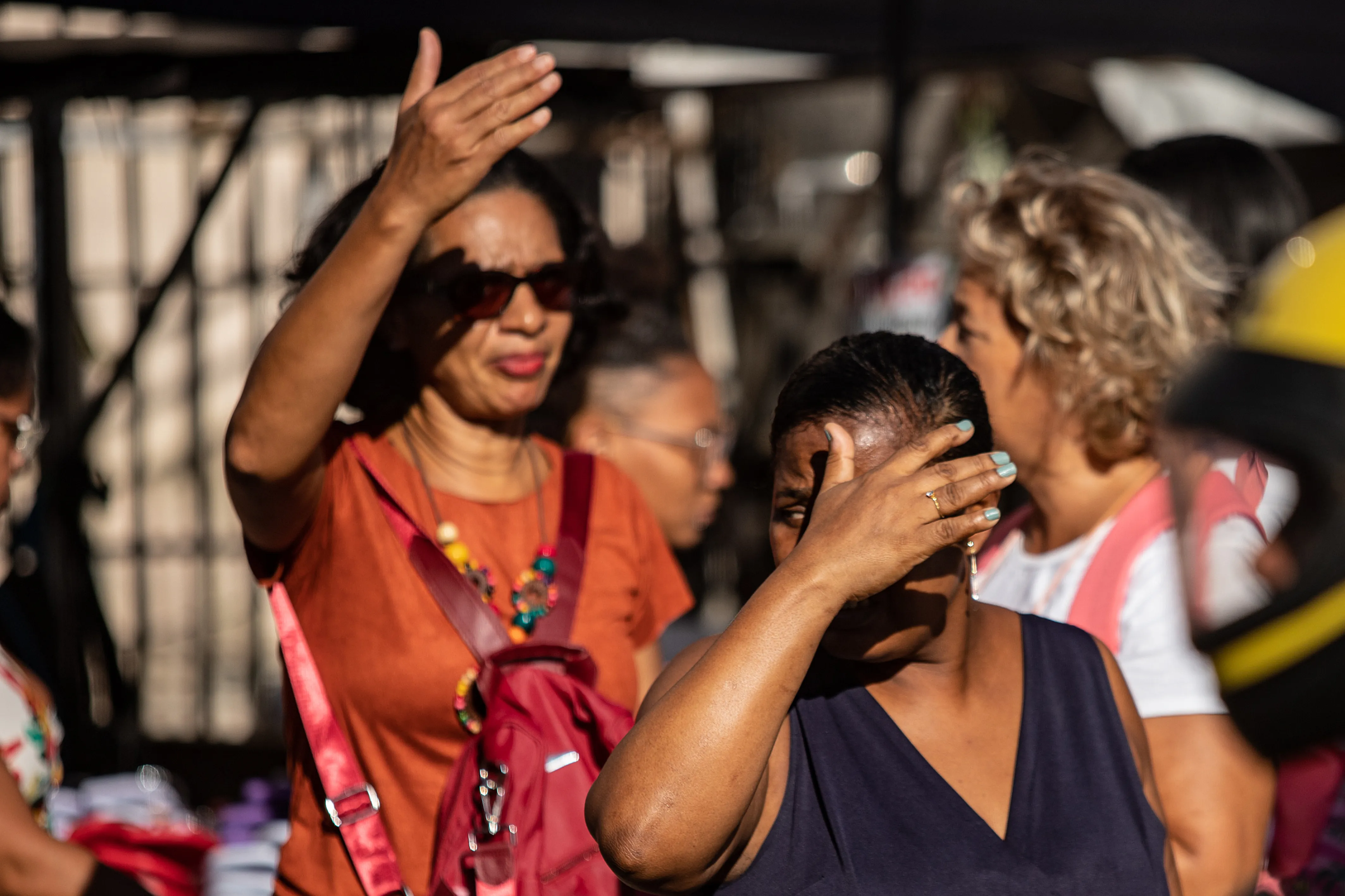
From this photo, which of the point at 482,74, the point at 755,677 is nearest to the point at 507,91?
the point at 482,74

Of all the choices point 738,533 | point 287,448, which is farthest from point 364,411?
point 738,533

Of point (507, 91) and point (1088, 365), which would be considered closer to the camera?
point (507, 91)

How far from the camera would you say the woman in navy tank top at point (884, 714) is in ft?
4.60

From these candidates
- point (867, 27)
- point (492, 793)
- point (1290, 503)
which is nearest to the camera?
point (1290, 503)

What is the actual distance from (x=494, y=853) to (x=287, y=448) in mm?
641

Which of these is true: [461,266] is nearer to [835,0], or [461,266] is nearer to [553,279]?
[553,279]

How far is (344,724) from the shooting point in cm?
199

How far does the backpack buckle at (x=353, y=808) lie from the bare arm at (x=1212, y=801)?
116cm

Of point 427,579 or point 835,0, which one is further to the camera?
point 835,0

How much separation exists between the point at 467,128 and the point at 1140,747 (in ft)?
4.11

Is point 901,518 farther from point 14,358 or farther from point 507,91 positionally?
point 14,358

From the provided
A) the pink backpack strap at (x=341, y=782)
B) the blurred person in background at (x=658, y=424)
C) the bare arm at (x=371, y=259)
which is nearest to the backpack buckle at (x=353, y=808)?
the pink backpack strap at (x=341, y=782)

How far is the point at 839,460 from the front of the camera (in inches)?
59.6

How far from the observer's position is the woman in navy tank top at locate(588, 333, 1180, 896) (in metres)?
1.40
